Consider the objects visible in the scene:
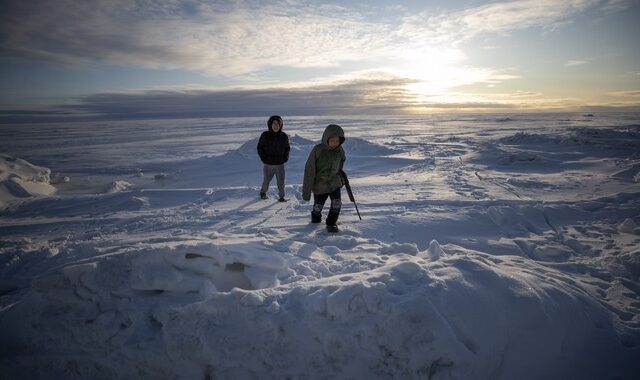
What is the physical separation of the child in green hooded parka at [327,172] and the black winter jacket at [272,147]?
188 cm

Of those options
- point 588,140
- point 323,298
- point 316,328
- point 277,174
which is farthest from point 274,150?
point 588,140

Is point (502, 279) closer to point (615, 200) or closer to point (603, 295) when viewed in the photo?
point (603, 295)

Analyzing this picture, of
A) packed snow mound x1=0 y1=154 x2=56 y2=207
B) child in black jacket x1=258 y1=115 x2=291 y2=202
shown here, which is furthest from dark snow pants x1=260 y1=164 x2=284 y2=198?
packed snow mound x1=0 y1=154 x2=56 y2=207

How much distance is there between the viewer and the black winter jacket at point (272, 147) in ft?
20.4

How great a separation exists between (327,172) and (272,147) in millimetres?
2158

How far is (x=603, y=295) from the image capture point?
3.07m

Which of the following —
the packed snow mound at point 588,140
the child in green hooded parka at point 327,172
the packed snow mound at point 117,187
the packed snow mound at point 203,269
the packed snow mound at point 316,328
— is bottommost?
the packed snow mound at point 316,328

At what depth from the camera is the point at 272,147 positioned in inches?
247

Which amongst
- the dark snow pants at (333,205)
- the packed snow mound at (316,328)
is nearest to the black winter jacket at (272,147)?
the dark snow pants at (333,205)

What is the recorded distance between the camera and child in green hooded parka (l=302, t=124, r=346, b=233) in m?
4.44

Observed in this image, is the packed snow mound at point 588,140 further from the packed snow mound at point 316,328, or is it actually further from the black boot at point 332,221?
the packed snow mound at point 316,328

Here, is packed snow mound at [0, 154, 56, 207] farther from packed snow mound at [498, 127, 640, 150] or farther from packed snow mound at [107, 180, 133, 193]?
packed snow mound at [498, 127, 640, 150]

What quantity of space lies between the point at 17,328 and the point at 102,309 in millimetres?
639

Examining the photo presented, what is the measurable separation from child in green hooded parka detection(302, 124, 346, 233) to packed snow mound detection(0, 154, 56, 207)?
656 centimetres
